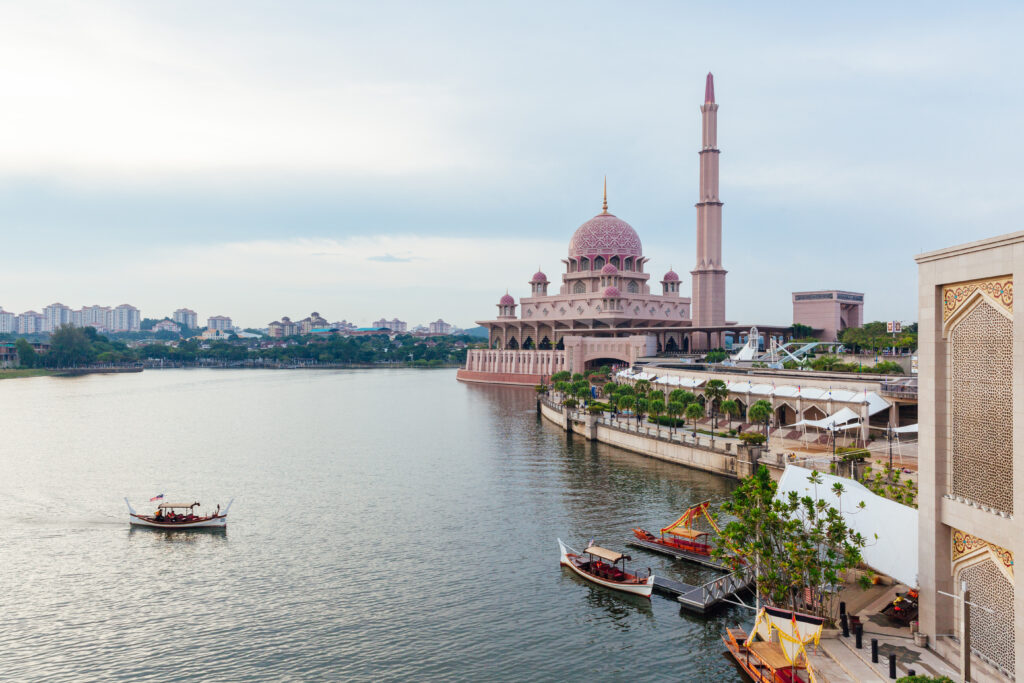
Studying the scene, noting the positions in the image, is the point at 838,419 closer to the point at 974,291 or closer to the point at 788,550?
the point at 788,550

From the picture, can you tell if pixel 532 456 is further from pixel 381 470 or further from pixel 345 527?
pixel 345 527

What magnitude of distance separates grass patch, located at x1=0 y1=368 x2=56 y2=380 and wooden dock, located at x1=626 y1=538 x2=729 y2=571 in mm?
159299

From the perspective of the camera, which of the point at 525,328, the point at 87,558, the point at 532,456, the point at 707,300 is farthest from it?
the point at 525,328

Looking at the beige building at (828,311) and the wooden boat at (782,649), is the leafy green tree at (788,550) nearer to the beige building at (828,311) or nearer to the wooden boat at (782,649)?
the wooden boat at (782,649)

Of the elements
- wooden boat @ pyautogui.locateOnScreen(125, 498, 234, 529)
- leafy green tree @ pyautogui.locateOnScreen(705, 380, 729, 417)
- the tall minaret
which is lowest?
wooden boat @ pyautogui.locateOnScreen(125, 498, 234, 529)

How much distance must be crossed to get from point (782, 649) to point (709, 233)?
88.2 meters

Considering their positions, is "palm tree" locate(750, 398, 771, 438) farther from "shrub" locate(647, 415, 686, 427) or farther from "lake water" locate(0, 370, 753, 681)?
"lake water" locate(0, 370, 753, 681)

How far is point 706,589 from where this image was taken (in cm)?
2269

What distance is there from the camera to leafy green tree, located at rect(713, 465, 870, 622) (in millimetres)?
19078

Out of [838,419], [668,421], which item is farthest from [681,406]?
[838,419]

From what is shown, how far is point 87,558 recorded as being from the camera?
28234 millimetres

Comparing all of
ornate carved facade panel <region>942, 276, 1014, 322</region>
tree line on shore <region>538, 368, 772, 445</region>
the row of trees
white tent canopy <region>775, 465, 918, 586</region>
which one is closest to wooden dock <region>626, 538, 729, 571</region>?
white tent canopy <region>775, 465, 918, 586</region>

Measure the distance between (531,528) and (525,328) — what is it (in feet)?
316

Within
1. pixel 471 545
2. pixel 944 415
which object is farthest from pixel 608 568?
pixel 944 415
